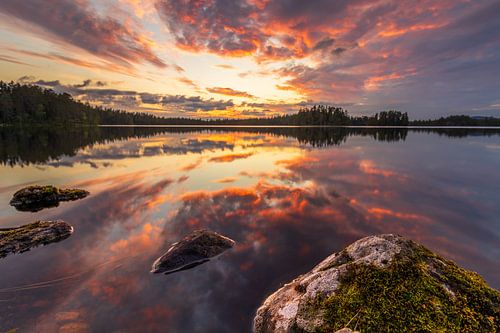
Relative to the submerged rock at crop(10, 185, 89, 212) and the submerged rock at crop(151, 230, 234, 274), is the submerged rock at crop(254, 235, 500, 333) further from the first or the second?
the submerged rock at crop(10, 185, 89, 212)

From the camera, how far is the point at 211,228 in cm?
1191

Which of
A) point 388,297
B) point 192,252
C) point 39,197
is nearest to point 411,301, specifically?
point 388,297

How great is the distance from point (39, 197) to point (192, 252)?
13.1 m

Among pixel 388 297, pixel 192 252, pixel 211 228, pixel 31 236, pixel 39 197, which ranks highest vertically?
pixel 388 297

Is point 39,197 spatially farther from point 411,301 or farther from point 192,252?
point 411,301

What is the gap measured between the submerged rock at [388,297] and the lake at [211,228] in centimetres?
223

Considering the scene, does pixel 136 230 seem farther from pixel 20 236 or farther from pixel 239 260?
pixel 239 260

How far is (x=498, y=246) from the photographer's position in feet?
33.7

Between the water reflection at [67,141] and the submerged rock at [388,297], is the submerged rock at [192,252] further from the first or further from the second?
the water reflection at [67,141]

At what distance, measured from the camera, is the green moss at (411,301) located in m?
3.93

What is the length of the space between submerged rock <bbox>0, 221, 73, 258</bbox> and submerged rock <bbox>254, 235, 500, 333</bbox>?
9731 mm

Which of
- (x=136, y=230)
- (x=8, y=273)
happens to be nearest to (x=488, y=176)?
(x=136, y=230)

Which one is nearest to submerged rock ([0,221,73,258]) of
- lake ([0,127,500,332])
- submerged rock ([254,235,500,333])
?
lake ([0,127,500,332])

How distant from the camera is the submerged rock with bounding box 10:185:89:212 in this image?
1477cm
